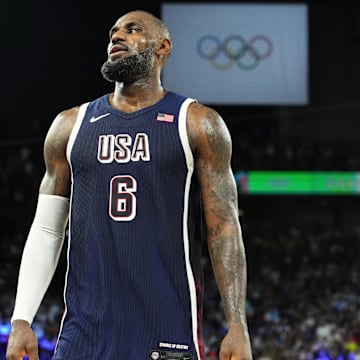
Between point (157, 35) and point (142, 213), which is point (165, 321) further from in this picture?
point (157, 35)

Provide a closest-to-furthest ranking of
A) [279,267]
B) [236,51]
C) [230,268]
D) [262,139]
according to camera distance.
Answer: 1. [230,268]
2. [236,51]
3. [279,267]
4. [262,139]

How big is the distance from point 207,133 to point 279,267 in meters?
13.9

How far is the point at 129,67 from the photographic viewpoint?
2.67m

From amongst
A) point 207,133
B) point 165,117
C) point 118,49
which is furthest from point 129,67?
point 207,133

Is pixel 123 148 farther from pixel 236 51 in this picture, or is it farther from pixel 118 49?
pixel 236 51

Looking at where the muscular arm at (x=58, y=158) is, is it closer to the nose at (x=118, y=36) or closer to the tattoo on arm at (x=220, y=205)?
the nose at (x=118, y=36)

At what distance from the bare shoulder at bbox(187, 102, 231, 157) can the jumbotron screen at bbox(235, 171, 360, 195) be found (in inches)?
539

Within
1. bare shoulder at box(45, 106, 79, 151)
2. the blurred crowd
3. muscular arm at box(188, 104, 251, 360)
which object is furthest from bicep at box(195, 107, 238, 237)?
the blurred crowd

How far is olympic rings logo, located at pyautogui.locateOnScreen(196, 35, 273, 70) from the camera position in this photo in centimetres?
1520

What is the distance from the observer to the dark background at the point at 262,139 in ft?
47.3

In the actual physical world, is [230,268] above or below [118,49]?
below

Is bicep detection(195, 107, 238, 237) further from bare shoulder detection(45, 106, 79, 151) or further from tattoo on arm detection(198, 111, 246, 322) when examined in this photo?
bare shoulder detection(45, 106, 79, 151)

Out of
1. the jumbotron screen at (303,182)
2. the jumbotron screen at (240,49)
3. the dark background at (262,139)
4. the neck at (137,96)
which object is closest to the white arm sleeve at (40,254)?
the neck at (137,96)

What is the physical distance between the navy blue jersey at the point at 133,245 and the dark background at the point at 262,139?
368 inches
